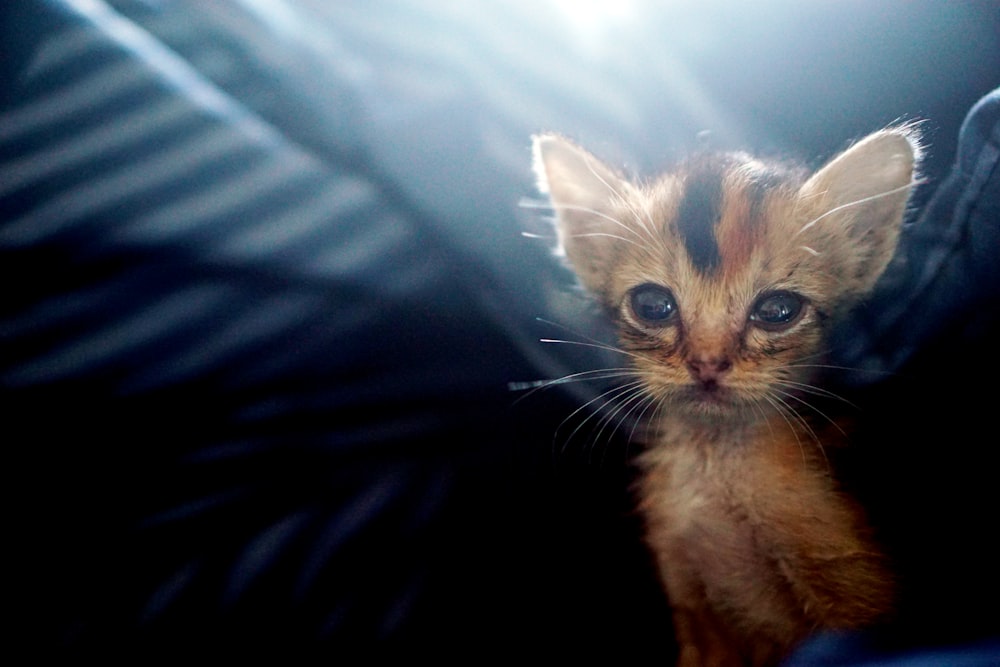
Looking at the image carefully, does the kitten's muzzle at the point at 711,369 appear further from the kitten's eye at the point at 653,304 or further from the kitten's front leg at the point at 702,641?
the kitten's front leg at the point at 702,641

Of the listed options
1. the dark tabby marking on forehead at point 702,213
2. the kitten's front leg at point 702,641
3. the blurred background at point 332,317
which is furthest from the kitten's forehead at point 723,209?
the kitten's front leg at point 702,641

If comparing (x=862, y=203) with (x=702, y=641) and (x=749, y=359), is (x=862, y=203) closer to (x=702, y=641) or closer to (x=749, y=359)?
(x=749, y=359)

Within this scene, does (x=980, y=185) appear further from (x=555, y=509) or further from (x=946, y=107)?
(x=555, y=509)

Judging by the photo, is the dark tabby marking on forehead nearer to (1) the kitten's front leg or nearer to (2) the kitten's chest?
(2) the kitten's chest

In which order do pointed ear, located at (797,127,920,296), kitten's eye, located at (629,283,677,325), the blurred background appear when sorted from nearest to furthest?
the blurred background < pointed ear, located at (797,127,920,296) < kitten's eye, located at (629,283,677,325)

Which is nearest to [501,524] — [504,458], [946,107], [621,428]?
[504,458]

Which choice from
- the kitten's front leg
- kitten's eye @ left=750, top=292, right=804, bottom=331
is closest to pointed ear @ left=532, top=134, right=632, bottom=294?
kitten's eye @ left=750, top=292, right=804, bottom=331
